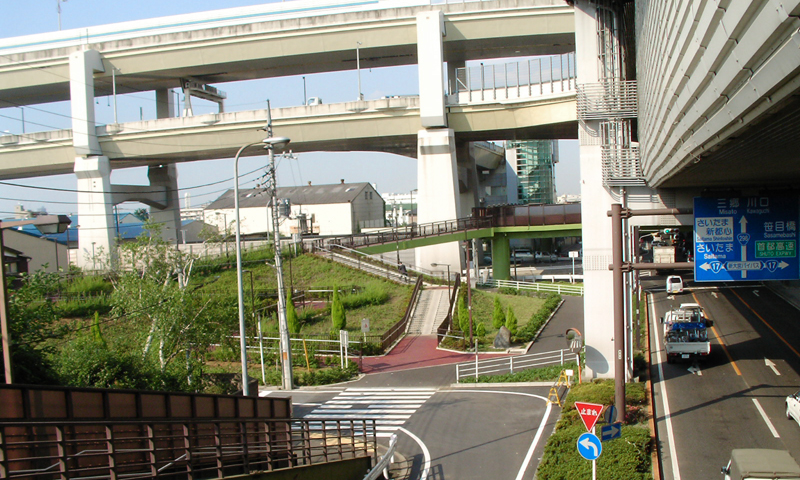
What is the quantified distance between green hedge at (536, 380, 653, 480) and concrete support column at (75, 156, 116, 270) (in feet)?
135

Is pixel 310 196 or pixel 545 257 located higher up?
pixel 310 196

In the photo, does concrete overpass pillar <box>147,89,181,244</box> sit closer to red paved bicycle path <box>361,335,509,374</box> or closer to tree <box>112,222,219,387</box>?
red paved bicycle path <box>361,335,509,374</box>

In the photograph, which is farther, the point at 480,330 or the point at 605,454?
the point at 480,330

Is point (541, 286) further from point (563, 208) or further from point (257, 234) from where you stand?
point (257, 234)

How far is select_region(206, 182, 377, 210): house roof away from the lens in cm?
7206

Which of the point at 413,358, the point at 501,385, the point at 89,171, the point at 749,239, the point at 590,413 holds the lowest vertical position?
the point at 413,358

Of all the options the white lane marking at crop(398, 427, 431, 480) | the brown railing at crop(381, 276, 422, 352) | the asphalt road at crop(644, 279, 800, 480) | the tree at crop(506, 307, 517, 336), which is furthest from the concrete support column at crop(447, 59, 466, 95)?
the white lane marking at crop(398, 427, 431, 480)

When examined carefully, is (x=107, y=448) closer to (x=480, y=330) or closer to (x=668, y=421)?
(x=668, y=421)

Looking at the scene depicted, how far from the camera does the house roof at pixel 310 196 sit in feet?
236

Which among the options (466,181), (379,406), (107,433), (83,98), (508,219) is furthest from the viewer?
(466,181)

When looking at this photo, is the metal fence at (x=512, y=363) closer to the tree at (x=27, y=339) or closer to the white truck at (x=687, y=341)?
the white truck at (x=687, y=341)

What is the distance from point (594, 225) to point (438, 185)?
24.0 meters

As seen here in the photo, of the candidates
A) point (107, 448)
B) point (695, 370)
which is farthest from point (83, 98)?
point (107, 448)

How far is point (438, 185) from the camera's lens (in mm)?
44562
